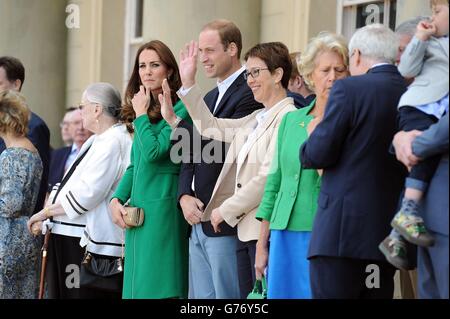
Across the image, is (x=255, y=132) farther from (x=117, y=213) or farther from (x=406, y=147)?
(x=406, y=147)

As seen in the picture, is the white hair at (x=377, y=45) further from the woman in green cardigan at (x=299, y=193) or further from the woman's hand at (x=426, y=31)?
the woman's hand at (x=426, y=31)

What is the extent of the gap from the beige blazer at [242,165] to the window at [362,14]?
9.49 ft

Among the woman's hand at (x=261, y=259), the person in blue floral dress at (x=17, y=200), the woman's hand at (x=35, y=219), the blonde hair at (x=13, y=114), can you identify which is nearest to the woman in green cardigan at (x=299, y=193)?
the woman's hand at (x=261, y=259)

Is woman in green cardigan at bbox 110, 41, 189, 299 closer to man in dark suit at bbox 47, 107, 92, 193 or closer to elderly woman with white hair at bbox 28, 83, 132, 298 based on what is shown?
elderly woman with white hair at bbox 28, 83, 132, 298

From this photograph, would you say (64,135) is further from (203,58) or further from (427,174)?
(427,174)

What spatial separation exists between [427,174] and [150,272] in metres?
2.86

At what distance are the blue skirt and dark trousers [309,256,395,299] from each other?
0.38 m

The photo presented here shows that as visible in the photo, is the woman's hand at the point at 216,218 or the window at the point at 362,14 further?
the window at the point at 362,14

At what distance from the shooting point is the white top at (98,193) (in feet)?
26.1

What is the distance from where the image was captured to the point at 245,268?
6738 mm

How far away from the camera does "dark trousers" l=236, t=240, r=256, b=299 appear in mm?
6684

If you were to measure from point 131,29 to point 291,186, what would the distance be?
8.02 metres
